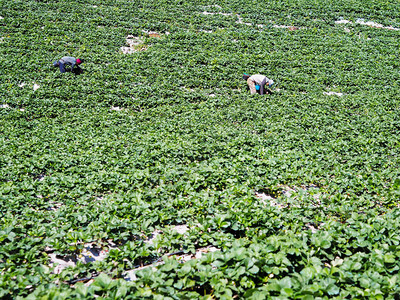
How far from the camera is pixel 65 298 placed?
368cm

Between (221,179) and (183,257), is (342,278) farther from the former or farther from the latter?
(221,179)

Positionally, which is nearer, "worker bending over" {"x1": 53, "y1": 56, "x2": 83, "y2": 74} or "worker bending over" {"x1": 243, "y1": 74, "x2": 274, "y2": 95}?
"worker bending over" {"x1": 243, "y1": 74, "x2": 274, "y2": 95}

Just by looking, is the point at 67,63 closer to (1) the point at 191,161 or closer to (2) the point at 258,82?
(2) the point at 258,82

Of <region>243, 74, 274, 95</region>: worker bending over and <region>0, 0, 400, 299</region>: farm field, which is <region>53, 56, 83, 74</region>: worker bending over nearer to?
<region>0, 0, 400, 299</region>: farm field

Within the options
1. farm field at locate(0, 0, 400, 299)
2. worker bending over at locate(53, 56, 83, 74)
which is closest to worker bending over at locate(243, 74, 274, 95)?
farm field at locate(0, 0, 400, 299)

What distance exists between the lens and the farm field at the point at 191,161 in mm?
4371

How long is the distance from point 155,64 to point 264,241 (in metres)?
14.7

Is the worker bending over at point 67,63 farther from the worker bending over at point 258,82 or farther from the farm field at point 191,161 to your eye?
the worker bending over at point 258,82

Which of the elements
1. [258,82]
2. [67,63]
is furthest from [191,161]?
[67,63]

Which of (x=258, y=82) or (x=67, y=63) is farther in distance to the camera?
(x=67, y=63)

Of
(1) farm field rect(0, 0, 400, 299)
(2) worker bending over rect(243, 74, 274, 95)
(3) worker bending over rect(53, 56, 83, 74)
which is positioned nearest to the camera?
(1) farm field rect(0, 0, 400, 299)

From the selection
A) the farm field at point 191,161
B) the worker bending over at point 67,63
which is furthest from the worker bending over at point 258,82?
the worker bending over at point 67,63

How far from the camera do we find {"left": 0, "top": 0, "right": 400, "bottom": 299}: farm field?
14.3 ft

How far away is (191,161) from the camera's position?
30.6ft
